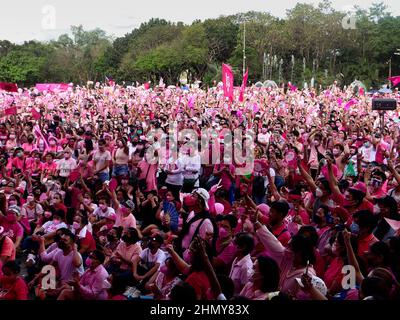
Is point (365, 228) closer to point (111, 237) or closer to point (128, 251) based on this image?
point (128, 251)

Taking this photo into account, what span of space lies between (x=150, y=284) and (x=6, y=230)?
219 cm

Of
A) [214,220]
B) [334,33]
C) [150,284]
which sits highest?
[334,33]

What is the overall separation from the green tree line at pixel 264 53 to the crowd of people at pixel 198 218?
29149 mm

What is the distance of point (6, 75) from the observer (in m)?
43.5

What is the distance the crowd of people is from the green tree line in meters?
29.1

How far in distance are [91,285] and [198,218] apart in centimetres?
104

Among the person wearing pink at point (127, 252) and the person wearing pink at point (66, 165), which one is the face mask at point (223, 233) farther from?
the person wearing pink at point (66, 165)

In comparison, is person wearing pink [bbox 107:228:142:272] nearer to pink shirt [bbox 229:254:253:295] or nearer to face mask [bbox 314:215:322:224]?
pink shirt [bbox 229:254:253:295]

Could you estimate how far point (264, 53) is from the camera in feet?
134

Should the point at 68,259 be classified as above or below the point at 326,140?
below

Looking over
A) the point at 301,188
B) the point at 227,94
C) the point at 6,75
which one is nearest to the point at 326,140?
the point at 301,188

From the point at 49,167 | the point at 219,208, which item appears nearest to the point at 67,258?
the point at 219,208

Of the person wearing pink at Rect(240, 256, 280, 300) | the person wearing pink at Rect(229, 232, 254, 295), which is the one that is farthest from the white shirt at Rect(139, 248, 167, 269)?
the person wearing pink at Rect(240, 256, 280, 300)

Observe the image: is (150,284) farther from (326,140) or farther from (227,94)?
(227,94)
